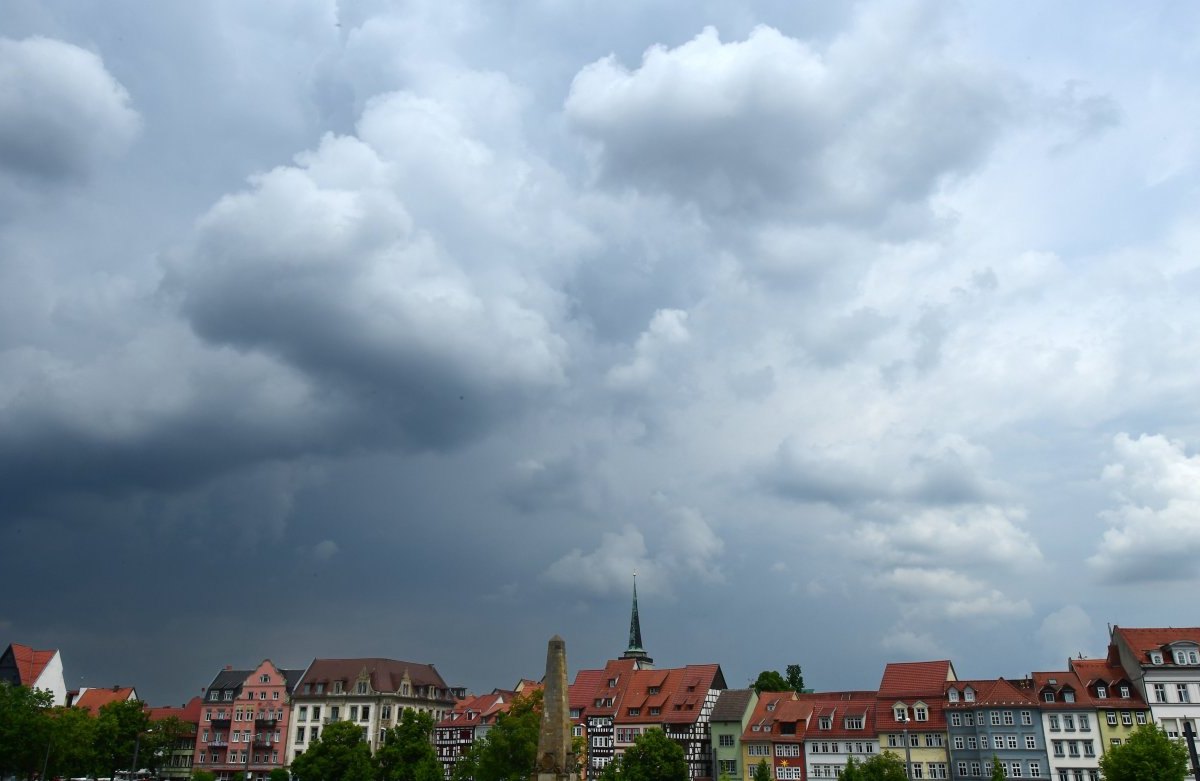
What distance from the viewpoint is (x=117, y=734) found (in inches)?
4523

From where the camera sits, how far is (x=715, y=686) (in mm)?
117688

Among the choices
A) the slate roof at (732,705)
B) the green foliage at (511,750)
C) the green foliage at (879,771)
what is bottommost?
the green foliage at (879,771)

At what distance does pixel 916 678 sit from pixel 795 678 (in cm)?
5810

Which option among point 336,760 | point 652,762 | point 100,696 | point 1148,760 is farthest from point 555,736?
point 100,696

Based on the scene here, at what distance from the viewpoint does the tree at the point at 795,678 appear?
154 m

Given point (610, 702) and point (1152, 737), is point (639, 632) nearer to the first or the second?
point (610, 702)

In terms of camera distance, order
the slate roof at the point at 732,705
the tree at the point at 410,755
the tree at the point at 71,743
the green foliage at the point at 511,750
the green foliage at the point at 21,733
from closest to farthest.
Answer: the green foliage at the point at 511,750, the green foliage at the point at 21,733, the tree at the point at 410,755, the tree at the point at 71,743, the slate roof at the point at 732,705

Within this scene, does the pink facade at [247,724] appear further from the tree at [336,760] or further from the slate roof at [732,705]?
the slate roof at [732,705]

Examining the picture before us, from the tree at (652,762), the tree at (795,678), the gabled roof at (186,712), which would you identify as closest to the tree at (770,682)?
the tree at (795,678)

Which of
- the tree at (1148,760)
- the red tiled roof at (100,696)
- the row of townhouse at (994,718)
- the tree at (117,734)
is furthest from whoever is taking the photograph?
the red tiled roof at (100,696)

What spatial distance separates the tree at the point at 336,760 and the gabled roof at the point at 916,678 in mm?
54391

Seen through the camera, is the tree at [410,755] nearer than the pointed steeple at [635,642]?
Yes

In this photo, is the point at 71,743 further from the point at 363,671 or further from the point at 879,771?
the point at 879,771

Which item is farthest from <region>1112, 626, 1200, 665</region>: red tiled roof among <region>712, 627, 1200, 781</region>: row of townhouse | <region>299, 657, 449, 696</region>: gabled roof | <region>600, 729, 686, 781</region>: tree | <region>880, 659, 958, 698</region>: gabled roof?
<region>299, 657, 449, 696</region>: gabled roof
